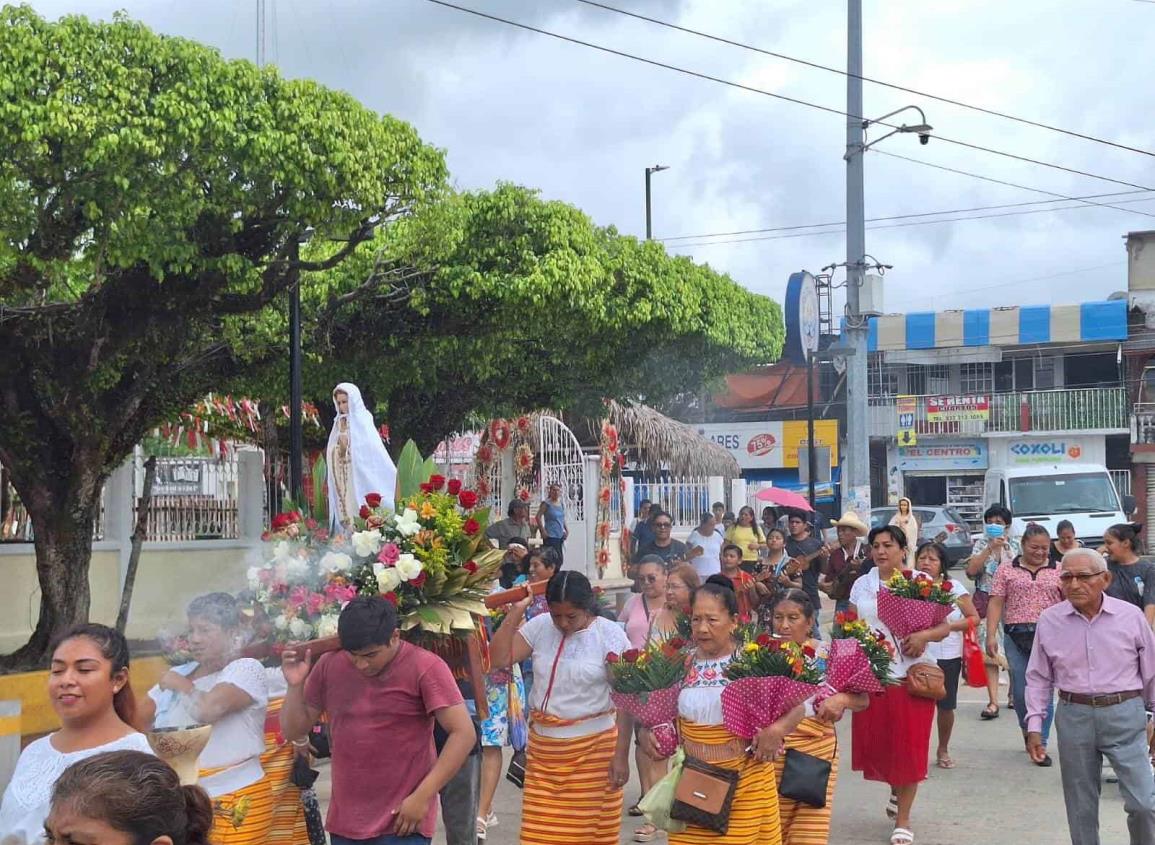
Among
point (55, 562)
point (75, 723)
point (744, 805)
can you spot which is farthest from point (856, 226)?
point (75, 723)

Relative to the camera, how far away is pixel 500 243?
16.8 metres

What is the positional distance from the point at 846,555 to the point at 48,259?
692 cm

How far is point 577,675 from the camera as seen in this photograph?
660 centimetres

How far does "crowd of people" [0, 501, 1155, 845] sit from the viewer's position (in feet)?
12.9

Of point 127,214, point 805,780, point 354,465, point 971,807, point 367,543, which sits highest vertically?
point 127,214

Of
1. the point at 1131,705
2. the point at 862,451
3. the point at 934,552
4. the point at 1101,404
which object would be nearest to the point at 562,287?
the point at 862,451

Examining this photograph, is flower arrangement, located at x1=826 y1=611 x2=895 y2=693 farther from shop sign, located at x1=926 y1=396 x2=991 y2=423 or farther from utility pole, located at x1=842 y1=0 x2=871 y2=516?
shop sign, located at x1=926 y1=396 x2=991 y2=423

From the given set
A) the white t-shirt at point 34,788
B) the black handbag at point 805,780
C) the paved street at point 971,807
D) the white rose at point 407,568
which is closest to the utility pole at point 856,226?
the paved street at point 971,807

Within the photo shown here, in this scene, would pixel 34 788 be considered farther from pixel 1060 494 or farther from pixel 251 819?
pixel 1060 494

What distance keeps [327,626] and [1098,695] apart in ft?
11.7

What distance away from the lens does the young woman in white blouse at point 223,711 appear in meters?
5.71

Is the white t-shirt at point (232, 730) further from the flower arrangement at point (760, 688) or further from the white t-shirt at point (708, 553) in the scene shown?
the white t-shirt at point (708, 553)

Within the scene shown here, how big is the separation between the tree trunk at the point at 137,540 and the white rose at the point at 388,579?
8.54m

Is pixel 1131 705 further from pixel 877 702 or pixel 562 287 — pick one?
pixel 562 287
